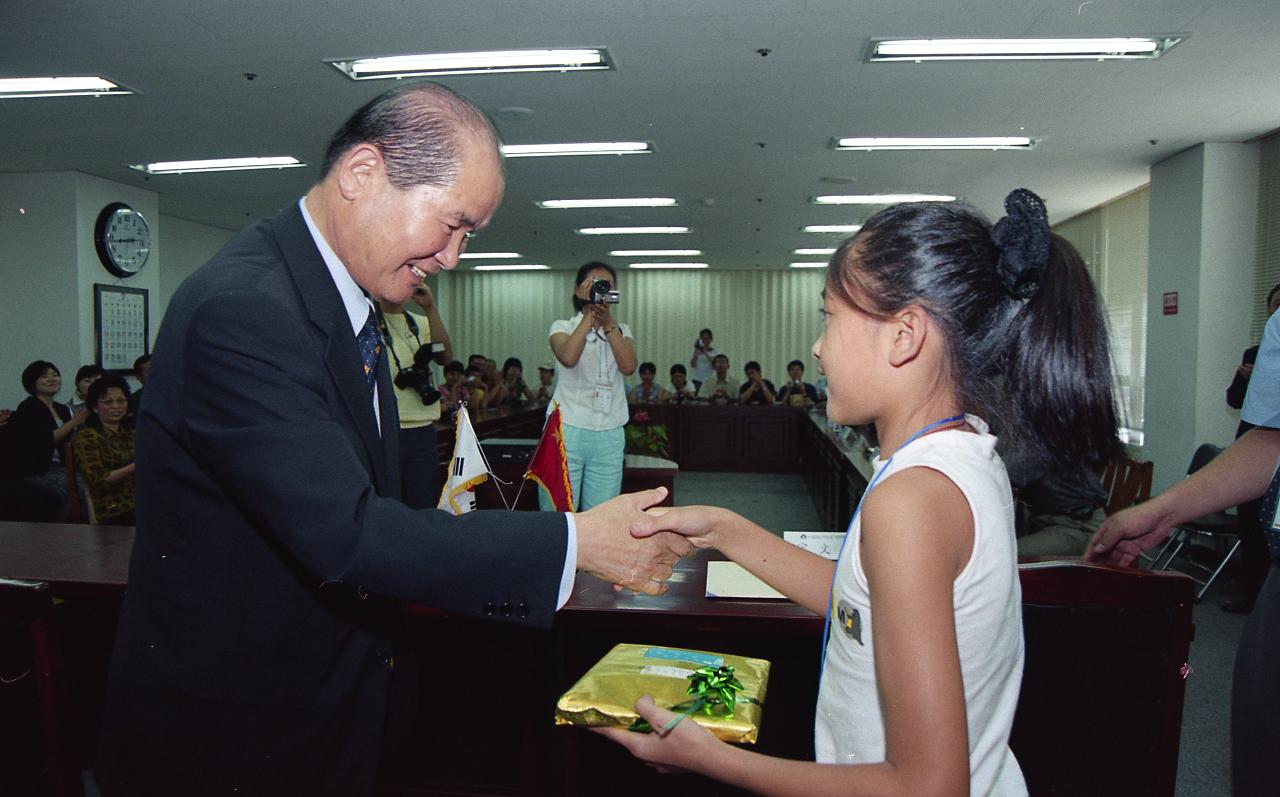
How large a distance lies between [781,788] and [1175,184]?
7.01m

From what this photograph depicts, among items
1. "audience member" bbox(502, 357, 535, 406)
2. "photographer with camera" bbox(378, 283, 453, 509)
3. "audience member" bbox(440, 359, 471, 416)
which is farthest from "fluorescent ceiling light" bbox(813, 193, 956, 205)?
"photographer with camera" bbox(378, 283, 453, 509)

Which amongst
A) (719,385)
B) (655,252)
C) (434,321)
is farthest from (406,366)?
(655,252)

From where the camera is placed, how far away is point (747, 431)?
10273 mm

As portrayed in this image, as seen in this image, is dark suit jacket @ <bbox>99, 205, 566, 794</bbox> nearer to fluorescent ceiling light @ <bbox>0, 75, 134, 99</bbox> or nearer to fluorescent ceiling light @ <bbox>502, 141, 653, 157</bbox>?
fluorescent ceiling light @ <bbox>0, 75, 134, 99</bbox>

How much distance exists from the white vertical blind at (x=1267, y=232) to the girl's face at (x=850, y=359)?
5967 mm

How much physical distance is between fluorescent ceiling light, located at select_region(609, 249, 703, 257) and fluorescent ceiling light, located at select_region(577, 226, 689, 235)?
66.9 inches

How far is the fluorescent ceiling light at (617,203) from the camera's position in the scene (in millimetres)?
8352

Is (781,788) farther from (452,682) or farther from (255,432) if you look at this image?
(452,682)

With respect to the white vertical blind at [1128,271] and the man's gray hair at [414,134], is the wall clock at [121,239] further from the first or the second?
the white vertical blind at [1128,271]

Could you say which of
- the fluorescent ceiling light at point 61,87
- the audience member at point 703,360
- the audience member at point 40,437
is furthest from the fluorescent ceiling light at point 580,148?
the audience member at point 703,360

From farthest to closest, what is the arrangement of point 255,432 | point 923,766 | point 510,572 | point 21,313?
point 21,313, point 510,572, point 255,432, point 923,766

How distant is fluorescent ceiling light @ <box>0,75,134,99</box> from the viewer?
4734 mm

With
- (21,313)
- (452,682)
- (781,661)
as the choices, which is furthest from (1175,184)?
(21,313)

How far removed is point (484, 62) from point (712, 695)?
4.02 m
